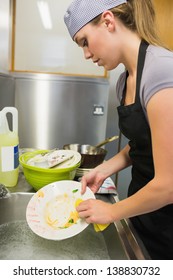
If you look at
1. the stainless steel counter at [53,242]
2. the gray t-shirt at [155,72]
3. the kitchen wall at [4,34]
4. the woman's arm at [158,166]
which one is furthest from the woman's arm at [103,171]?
the kitchen wall at [4,34]

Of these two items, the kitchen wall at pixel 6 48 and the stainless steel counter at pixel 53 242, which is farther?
the kitchen wall at pixel 6 48

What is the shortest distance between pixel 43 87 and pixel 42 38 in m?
0.44

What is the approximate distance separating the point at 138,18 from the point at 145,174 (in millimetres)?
499

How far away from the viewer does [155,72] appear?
60 cm

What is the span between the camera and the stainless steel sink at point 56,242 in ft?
2.47

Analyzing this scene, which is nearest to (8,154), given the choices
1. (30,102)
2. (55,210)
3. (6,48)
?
(55,210)

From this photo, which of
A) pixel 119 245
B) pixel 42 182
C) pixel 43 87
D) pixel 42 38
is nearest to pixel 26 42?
pixel 42 38

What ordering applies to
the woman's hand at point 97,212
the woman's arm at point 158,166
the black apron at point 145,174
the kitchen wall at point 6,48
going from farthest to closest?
1. the kitchen wall at point 6,48
2. the black apron at point 145,174
3. the woman's hand at point 97,212
4. the woman's arm at point 158,166

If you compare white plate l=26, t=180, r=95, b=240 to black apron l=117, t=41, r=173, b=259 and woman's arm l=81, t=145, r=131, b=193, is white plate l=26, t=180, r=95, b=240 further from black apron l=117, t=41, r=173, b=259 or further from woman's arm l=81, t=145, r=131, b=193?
black apron l=117, t=41, r=173, b=259

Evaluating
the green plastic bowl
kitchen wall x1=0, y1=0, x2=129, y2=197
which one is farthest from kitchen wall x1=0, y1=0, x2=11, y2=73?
the green plastic bowl

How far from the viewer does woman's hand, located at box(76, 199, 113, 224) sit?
0.66 meters

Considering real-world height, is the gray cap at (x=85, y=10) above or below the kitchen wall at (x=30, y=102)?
above

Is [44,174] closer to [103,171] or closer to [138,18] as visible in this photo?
[103,171]

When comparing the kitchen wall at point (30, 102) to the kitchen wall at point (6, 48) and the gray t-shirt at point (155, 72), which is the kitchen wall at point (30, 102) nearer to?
the kitchen wall at point (6, 48)
